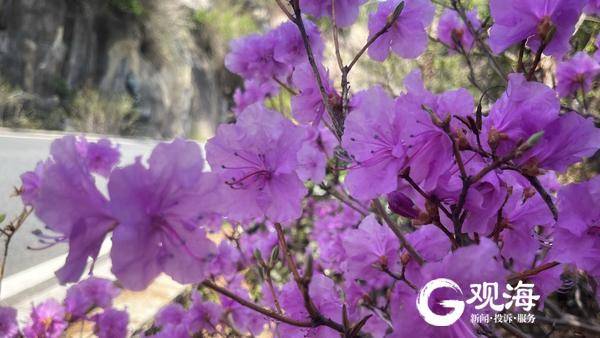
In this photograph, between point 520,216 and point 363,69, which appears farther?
point 363,69

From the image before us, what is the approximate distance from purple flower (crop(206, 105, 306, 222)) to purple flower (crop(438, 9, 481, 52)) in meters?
0.99

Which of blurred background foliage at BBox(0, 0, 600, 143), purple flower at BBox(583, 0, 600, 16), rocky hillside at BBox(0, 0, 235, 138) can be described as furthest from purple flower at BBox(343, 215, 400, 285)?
rocky hillside at BBox(0, 0, 235, 138)

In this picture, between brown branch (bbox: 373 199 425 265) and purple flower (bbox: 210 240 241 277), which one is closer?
brown branch (bbox: 373 199 425 265)

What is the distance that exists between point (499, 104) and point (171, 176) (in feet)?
1.48

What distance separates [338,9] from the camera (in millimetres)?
889

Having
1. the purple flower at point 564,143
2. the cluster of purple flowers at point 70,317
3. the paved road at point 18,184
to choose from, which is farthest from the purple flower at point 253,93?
the purple flower at point 564,143

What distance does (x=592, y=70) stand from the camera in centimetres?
133

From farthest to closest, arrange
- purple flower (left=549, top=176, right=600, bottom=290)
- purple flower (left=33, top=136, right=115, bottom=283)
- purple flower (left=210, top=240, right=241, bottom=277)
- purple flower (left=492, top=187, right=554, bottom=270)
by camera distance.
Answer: purple flower (left=210, top=240, right=241, bottom=277), purple flower (left=492, top=187, right=554, bottom=270), purple flower (left=549, top=176, right=600, bottom=290), purple flower (left=33, top=136, right=115, bottom=283)

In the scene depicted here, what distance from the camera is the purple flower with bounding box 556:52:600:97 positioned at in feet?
4.35

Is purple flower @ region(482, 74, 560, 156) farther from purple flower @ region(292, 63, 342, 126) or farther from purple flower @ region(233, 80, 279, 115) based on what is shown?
purple flower @ region(233, 80, 279, 115)

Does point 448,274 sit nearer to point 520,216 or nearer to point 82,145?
point 520,216

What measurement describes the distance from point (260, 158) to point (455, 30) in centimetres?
106

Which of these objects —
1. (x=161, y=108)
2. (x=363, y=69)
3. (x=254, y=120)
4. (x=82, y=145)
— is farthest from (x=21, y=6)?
(x=254, y=120)

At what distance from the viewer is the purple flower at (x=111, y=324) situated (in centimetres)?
106
